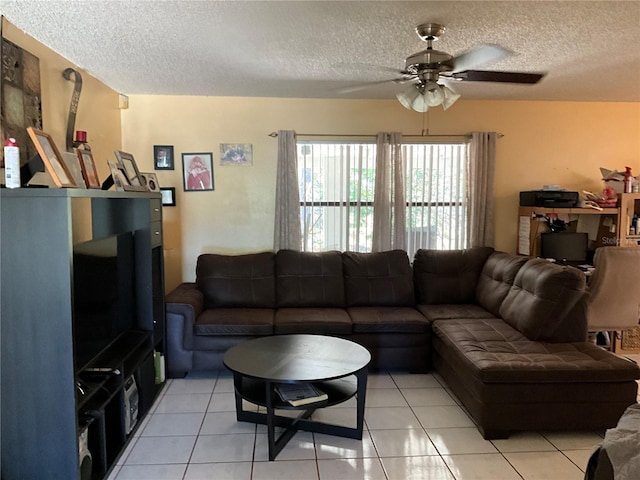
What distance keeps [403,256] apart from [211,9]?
8.76ft

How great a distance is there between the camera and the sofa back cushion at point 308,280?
3.97 metres

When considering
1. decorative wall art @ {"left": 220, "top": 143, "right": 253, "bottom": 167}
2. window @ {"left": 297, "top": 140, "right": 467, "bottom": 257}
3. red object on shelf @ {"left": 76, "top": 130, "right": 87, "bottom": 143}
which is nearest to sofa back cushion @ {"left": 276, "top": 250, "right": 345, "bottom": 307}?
window @ {"left": 297, "top": 140, "right": 467, "bottom": 257}

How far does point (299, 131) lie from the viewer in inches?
168

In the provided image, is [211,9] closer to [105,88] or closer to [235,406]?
[105,88]

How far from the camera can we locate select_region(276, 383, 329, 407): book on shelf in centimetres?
246

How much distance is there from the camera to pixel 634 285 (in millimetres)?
3625

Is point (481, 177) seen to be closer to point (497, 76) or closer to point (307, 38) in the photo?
point (497, 76)

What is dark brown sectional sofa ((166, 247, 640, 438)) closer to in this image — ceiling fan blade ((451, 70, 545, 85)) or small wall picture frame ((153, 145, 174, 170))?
small wall picture frame ((153, 145, 174, 170))

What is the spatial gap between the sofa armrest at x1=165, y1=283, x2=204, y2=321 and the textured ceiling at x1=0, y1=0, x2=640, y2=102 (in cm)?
170

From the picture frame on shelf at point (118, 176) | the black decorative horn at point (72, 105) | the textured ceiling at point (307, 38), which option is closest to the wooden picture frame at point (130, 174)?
the picture frame on shelf at point (118, 176)

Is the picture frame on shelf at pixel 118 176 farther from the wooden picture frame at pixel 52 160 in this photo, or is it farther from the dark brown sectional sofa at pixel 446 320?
the dark brown sectional sofa at pixel 446 320

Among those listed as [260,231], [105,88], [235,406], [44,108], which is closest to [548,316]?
[235,406]

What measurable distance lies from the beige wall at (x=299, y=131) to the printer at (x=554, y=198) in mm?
307

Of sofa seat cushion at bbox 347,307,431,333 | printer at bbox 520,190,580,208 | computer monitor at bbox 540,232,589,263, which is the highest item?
printer at bbox 520,190,580,208
